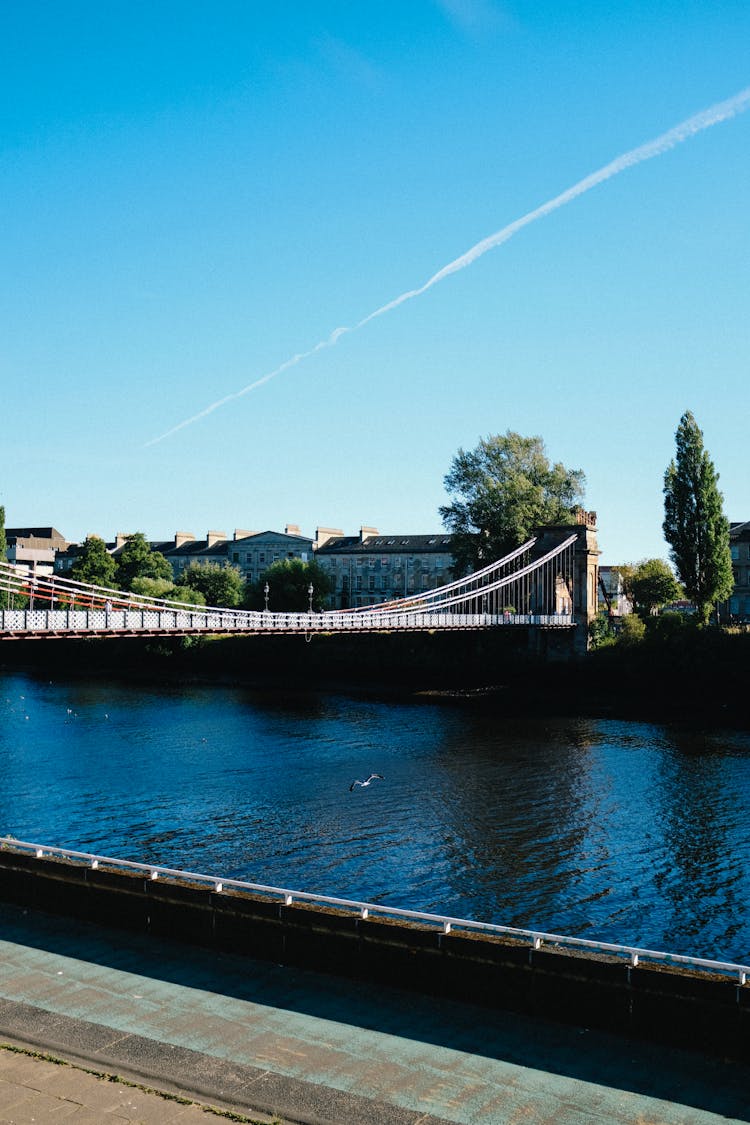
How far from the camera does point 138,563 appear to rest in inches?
4919

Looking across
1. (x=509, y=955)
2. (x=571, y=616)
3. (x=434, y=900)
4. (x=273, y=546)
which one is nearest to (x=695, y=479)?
(x=571, y=616)

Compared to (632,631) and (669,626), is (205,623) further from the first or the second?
(632,631)

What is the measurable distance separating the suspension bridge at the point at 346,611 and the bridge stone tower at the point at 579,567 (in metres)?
0.11

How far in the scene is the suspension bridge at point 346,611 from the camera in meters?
48.2

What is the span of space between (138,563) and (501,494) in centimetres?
5309

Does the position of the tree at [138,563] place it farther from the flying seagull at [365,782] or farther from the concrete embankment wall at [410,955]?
the concrete embankment wall at [410,955]

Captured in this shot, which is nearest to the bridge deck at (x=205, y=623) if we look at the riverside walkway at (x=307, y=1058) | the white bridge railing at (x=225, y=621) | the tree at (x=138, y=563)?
the white bridge railing at (x=225, y=621)

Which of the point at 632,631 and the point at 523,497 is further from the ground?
the point at 523,497

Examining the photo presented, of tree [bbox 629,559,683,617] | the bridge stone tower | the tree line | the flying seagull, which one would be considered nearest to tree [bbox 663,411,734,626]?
the tree line

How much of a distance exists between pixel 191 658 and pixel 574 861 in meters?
74.3

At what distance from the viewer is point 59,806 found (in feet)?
124

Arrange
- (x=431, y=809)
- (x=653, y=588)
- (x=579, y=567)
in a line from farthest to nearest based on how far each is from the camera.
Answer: (x=653, y=588)
(x=579, y=567)
(x=431, y=809)

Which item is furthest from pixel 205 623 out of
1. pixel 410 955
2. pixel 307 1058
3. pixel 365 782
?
pixel 307 1058

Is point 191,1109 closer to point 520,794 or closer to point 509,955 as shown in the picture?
point 509,955
